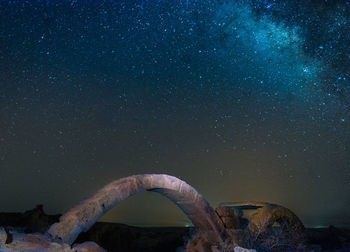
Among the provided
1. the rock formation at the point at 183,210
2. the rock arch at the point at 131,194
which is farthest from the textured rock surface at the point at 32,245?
the rock arch at the point at 131,194

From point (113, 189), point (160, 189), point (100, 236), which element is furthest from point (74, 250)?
point (100, 236)

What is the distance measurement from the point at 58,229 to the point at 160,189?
323cm

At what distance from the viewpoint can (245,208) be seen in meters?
11.9

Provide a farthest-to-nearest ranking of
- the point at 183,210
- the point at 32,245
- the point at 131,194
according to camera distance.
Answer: the point at 183,210, the point at 131,194, the point at 32,245

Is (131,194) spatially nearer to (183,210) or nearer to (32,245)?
(183,210)

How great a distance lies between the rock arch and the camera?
607 centimetres

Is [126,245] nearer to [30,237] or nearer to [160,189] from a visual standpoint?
[160,189]

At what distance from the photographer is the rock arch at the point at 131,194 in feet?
19.9

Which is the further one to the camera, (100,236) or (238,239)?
(100,236)

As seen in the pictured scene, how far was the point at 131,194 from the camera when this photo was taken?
752cm

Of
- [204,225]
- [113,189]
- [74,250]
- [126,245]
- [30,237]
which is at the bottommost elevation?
[126,245]

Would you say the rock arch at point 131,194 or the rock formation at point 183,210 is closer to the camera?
the rock formation at point 183,210

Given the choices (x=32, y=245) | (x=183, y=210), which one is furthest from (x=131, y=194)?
(x=32, y=245)

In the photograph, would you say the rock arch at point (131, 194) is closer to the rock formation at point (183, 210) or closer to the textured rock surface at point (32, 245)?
the rock formation at point (183, 210)
